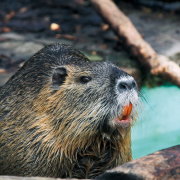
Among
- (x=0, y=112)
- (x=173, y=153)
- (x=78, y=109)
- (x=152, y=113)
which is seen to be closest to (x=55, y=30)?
(x=152, y=113)

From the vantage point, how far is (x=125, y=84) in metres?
3.89

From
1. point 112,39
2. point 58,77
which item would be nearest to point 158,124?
point 112,39

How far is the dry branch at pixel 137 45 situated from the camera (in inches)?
261

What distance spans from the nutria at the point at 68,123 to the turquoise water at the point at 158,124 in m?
1.79

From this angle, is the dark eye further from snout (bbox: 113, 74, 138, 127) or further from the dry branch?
the dry branch

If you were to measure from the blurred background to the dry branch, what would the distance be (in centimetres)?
16

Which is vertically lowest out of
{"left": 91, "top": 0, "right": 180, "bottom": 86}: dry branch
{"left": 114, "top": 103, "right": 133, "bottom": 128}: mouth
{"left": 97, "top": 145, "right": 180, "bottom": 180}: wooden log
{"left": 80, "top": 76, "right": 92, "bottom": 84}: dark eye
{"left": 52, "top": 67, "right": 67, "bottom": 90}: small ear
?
{"left": 97, "top": 145, "right": 180, "bottom": 180}: wooden log

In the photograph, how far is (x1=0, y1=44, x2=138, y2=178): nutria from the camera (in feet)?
13.4

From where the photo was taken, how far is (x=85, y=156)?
4.37 meters

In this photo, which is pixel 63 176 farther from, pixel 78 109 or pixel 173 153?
pixel 173 153

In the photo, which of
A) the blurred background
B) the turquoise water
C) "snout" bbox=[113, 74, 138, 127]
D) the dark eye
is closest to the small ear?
the dark eye

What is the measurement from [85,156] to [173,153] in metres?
1.18

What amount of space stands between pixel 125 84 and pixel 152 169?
2.83 ft

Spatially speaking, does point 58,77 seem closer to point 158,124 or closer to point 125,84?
point 125,84
